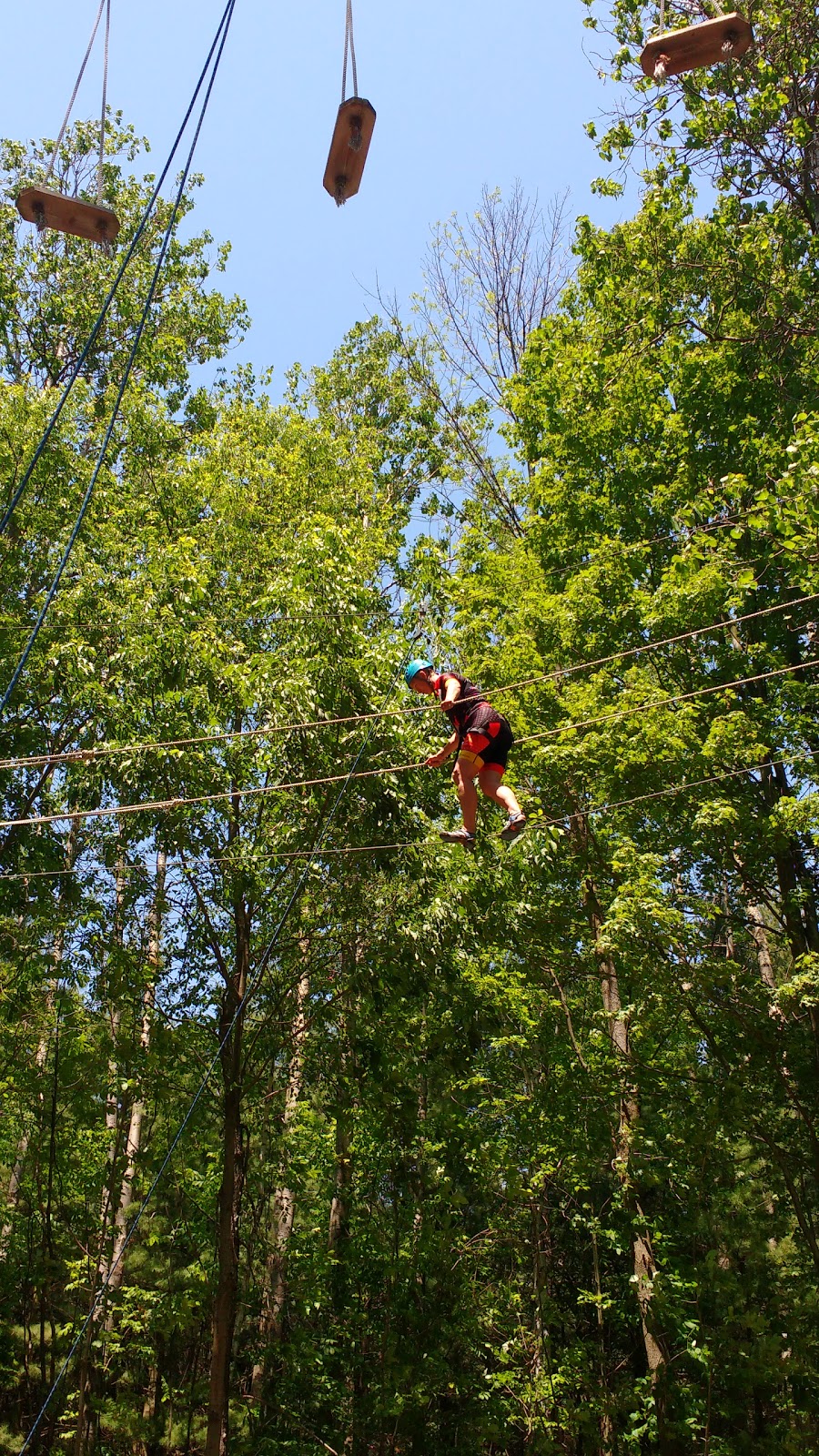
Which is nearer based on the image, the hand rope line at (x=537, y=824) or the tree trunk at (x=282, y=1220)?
the hand rope line at (x=537, y=824)

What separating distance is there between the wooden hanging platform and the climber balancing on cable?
8.68 ft

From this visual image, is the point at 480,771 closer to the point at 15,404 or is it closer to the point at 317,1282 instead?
the point at 317,1282

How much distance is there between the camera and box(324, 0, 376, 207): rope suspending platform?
14.6 feet

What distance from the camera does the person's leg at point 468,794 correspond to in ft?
19.0

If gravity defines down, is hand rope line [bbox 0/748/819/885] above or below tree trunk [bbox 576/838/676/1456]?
above

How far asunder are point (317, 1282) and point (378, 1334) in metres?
0.90

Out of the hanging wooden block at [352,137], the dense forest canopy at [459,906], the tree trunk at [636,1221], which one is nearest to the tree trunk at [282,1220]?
the dense forest canopy at [459,906]

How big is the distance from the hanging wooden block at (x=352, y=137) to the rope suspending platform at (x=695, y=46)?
7.03ft

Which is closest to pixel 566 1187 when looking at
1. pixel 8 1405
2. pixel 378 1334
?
pixel 378 1334

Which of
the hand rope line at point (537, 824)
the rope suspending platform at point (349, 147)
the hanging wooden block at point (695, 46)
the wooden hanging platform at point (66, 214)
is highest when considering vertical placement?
the hanging wooden block at point (695, 46)

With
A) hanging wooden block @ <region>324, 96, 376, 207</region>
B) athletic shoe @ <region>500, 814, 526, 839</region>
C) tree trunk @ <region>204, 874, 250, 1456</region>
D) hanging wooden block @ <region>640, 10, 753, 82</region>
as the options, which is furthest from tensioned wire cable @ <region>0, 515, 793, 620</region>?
hanging wooden block @ <region>324, 96, 376, 207</region>

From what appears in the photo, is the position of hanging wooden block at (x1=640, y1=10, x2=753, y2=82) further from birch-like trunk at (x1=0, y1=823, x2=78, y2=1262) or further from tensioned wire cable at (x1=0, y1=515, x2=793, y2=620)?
birch-like trunk at (x1=0, y1=823, x2=78, y2=1262)

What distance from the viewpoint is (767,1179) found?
9820mm

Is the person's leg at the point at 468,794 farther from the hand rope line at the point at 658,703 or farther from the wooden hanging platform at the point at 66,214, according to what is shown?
the wooden hanging platform at the point at 66,214
